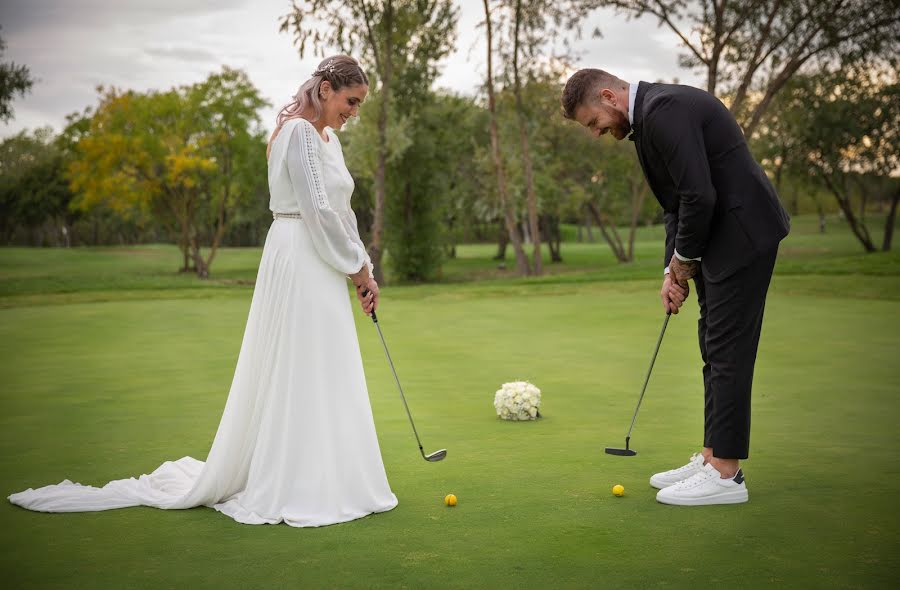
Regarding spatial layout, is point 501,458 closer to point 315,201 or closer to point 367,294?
point 367,294

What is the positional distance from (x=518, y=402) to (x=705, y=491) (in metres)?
2.22

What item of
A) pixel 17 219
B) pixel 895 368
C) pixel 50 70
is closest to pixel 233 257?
pixel 17 219

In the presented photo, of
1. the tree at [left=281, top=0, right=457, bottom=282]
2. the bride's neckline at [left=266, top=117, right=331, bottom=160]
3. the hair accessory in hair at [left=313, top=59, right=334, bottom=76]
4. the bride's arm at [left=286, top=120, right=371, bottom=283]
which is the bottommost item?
the bride's arm at [left=286, top=120, right=371, bottom=283]

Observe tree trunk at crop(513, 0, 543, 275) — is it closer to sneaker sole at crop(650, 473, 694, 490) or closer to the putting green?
the putting green

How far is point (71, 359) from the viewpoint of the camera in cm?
1027

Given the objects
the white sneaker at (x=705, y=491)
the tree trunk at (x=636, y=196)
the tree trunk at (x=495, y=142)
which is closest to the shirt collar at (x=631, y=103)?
the white sneaker at (x=705, y=491)

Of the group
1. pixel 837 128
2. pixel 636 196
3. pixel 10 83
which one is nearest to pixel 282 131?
pixel 10 83

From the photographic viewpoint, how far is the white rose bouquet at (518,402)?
6.58m

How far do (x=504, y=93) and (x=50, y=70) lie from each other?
17.9 metres

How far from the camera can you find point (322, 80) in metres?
4.60

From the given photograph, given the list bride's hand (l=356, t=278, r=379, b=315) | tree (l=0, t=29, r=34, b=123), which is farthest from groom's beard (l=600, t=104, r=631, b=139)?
tree (l=0, t=29, r=34, b=123)

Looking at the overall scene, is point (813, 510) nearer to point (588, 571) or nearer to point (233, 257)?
point (588, 571)

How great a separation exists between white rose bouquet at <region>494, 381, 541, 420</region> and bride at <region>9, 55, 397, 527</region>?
2114 mm

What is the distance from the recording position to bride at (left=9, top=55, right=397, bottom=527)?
4473 millimetres
